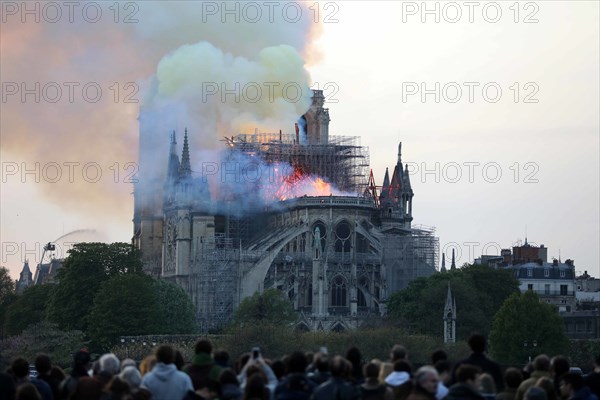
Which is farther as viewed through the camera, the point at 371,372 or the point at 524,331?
the point at 524,331

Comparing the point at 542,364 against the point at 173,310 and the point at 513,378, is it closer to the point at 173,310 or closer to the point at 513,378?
the point at 513,378

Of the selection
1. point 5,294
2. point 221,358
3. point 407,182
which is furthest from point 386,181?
point 221,358

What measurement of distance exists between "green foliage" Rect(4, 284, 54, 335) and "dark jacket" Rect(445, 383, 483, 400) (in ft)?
380

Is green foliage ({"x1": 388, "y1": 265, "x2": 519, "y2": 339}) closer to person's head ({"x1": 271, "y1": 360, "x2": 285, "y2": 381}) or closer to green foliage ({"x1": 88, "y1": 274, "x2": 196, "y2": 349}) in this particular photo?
green foliage ({"x1": 88, "y1": 274, "x2": 196, "y2": 349})

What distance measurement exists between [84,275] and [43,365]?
105291mm

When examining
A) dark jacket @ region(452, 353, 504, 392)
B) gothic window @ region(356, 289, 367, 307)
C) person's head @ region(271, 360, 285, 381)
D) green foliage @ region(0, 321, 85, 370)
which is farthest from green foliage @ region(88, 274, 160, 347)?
dark jacket @ region(452, 353, 504, 392)

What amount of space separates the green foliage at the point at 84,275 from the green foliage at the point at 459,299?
2044 centimetres

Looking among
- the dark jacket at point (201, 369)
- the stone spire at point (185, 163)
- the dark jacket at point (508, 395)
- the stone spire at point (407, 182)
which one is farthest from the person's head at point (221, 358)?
the stone spire at point (407, 182)

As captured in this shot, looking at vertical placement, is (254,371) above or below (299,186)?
below

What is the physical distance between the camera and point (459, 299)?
456ft

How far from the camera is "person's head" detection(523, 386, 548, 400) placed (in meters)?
34.9

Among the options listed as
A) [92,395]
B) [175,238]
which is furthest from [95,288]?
[92,395]

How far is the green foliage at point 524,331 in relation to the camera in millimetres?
119375

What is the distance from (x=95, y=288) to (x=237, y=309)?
34.5 ft
